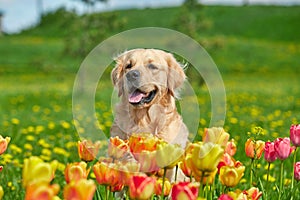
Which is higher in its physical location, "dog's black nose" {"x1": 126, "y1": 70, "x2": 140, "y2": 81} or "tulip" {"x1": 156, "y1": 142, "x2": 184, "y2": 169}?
"dog's black nose" {"x1": 126, "y1": 70, "x2": 140, "y2": 81}

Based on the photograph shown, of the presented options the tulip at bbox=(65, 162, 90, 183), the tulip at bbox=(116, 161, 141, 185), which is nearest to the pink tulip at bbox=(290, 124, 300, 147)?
the tulip at bbox=(116, 161, 141, 185)

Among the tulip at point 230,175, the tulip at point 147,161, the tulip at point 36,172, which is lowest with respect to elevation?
the tulip at point 230,175

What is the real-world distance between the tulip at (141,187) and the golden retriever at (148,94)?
219cm

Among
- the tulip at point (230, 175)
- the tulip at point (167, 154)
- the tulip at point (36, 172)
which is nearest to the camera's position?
the tulip at point (36, 172)

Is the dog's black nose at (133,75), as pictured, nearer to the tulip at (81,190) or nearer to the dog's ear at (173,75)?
the dog's ear at (173,75)

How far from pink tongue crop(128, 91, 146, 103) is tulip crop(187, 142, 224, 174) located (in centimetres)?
222

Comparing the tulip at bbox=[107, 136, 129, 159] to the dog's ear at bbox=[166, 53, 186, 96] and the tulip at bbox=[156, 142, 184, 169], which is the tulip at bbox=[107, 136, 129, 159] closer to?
the tulip at bbox=[156, 142, 184, 169]

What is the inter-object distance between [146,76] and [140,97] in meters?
0.22

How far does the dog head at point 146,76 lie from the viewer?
3888mm

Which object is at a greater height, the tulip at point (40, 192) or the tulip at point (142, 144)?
the tulip at point (142, 144)

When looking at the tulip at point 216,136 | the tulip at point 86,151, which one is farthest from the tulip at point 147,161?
the tulip at point 86,151

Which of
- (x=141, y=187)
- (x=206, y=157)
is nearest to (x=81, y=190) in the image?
(x=141, y=187)

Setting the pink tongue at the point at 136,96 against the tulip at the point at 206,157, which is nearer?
the tulip at the point at 206,157

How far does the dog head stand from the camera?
3888 millimetres
